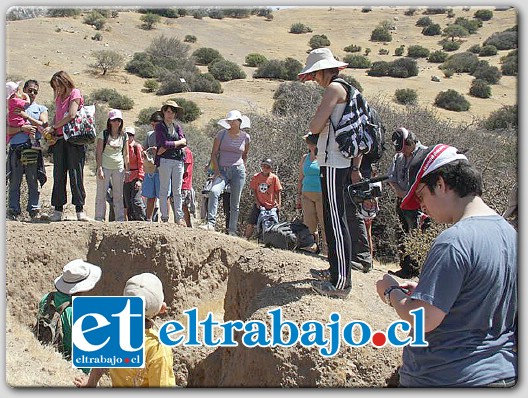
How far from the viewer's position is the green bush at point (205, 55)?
3259cm

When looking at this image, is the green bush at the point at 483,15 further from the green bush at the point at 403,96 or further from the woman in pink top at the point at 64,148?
the woman in pink top at the point at 64,148

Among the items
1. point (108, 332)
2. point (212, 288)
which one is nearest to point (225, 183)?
point (212, 288)

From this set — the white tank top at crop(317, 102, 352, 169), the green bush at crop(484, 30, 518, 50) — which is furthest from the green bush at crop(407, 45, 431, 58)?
the white tank top at crop(317, 102, 352, 169)

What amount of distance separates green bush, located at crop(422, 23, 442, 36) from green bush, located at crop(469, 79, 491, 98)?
43.8ft

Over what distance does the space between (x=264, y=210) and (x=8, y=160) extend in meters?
2.94

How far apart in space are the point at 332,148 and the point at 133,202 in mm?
3758

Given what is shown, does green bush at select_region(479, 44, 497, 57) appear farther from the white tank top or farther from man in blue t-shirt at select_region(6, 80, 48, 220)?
the white tank top

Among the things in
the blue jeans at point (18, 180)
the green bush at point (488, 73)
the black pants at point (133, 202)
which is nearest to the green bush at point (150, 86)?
the green bush at point (488, 73)

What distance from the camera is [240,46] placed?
120 feet

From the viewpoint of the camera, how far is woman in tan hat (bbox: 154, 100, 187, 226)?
694cm

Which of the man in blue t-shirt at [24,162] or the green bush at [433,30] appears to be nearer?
the man in blue t-shirt at [24,162]

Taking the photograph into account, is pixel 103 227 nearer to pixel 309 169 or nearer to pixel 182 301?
pixel 182 301

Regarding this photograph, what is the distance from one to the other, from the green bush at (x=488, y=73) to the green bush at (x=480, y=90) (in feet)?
3.62

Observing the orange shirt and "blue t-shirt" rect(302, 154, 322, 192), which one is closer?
"blue t-shirt" rect(302, 154, 322, 192)
